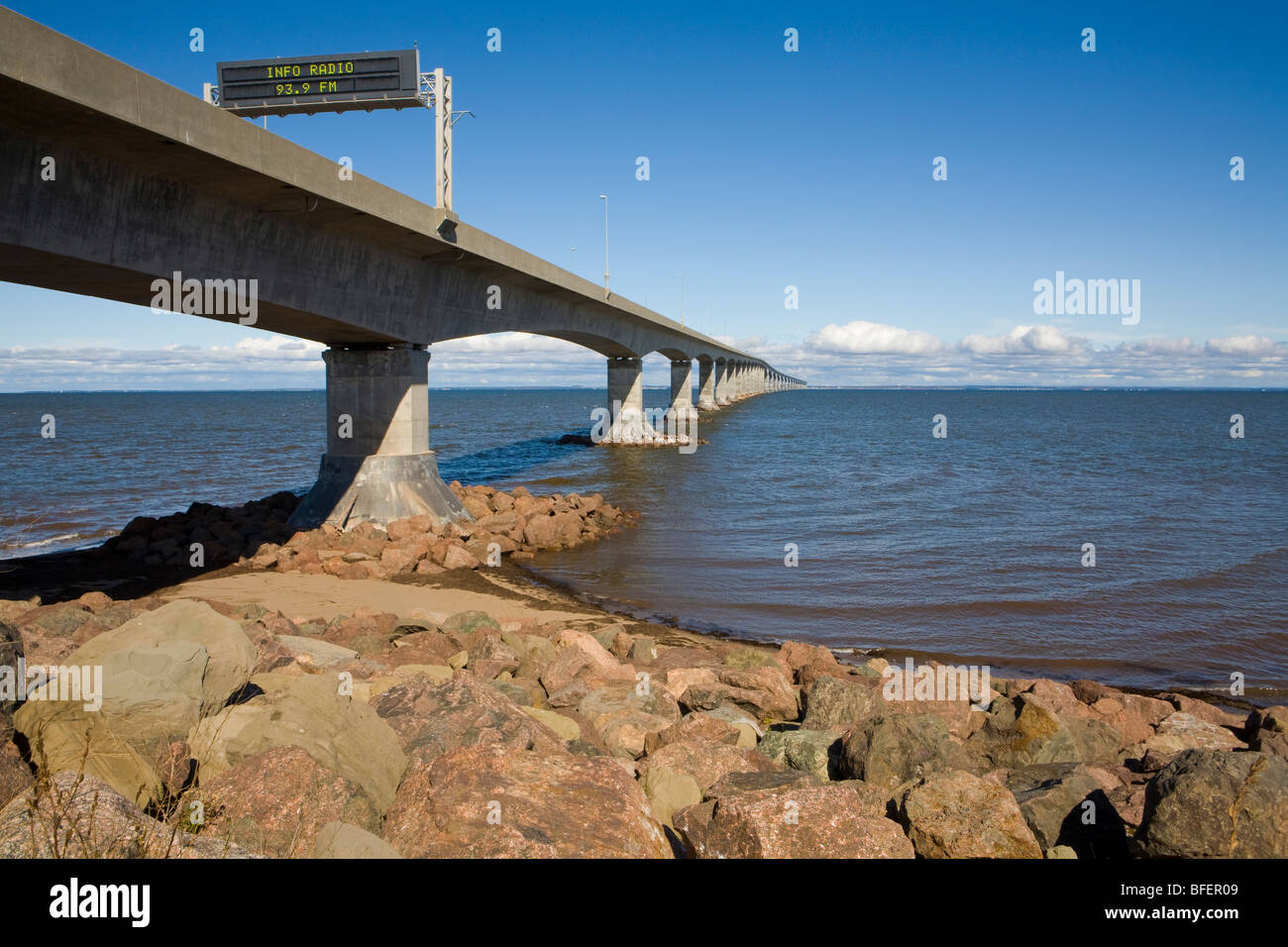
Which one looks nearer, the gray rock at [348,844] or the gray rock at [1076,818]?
the gray rock at [348,844]

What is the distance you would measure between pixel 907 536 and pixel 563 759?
16.5 meters

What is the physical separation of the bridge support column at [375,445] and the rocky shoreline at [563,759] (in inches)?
367

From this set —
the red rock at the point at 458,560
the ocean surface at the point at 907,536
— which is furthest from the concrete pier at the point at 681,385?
the red rock at the point at 458,560

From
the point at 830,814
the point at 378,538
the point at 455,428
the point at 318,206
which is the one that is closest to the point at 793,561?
the point at 378,538

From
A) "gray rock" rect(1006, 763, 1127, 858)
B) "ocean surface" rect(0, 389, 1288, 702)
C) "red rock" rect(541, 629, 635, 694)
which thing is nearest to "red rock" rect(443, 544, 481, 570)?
"ocean surface" rect(0, 389, 1288, 702)

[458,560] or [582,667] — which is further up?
[582,667]

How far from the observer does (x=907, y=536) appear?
65.4ft

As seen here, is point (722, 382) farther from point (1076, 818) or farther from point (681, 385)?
point (1076, 818)

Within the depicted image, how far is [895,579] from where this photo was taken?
15.6 meters

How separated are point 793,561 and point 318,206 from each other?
1051 centimetres

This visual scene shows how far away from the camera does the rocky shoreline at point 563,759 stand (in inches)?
162

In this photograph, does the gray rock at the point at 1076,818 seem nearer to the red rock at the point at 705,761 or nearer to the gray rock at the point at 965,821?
the gray rock at the point at 965,821

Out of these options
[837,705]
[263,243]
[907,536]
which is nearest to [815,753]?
[837,705]

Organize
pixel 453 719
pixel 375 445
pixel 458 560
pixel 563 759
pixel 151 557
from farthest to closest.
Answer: pixel 375 445 → pixel 458 560 → pixel 151 557 → pixel 453 719 → pixel 563 759
